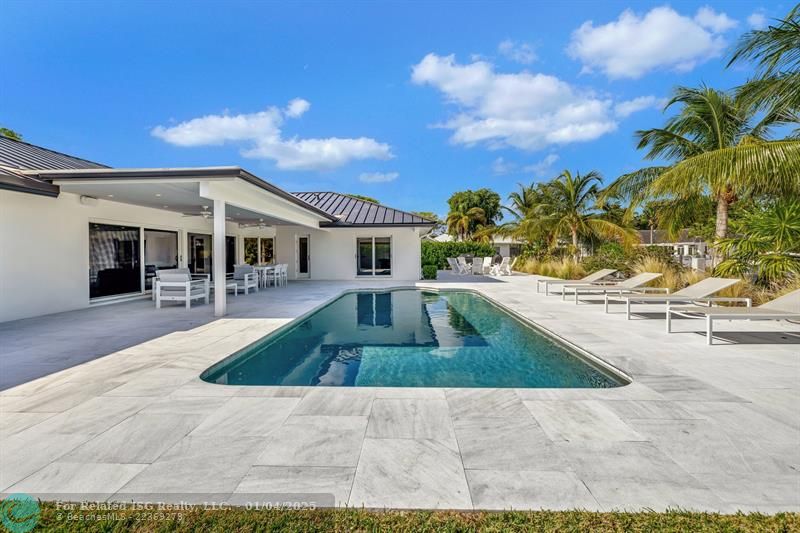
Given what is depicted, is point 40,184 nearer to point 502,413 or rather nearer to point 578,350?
point 502,413

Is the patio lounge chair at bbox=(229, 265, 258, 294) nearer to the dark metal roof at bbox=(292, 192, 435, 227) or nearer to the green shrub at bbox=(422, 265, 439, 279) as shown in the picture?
the dark metal roof at bbox=(292, 192, 435, 227)

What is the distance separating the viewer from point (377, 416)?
348 centimetres

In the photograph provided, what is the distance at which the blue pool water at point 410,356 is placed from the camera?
4.94m

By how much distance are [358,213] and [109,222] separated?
1027cm

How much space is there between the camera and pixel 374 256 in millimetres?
19078

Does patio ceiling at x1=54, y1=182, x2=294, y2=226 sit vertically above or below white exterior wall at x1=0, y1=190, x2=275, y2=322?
above

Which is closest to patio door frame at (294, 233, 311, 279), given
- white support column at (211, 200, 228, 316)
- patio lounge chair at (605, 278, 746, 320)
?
white support column at (211, 200, 228, 316)

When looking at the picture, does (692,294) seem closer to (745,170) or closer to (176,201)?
(745,170)

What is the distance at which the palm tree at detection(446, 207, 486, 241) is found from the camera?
41469 millimetres

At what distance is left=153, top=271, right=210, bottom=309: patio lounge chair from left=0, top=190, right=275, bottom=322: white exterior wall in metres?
1.91

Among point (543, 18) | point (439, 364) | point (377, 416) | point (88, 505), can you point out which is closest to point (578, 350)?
point (439, 364)

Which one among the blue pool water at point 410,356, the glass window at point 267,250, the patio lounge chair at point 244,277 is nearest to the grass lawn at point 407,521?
the blue pool water at point 410,356

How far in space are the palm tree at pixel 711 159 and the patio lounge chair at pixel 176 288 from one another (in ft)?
43.8

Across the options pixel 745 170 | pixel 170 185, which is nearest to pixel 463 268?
pixel 745 170
